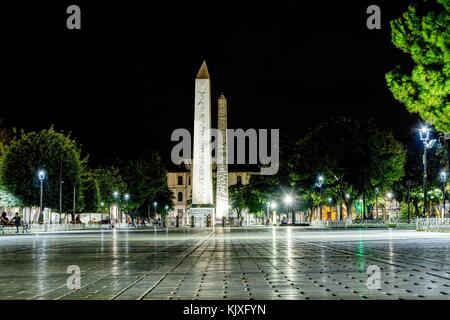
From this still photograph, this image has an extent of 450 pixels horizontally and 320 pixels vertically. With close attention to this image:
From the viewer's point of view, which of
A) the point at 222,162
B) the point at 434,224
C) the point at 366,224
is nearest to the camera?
the point at 434,224

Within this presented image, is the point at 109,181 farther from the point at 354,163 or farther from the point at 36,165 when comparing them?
the point at 354,163

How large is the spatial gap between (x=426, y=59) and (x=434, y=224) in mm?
22785

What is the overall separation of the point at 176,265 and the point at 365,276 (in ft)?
16.1

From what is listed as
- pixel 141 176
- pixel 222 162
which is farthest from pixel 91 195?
pixel 222 162

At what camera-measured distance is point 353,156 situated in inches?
2645

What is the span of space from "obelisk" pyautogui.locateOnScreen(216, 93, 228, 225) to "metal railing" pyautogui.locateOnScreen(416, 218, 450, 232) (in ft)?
95.7

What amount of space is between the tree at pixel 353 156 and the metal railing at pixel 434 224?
19020 millimetres

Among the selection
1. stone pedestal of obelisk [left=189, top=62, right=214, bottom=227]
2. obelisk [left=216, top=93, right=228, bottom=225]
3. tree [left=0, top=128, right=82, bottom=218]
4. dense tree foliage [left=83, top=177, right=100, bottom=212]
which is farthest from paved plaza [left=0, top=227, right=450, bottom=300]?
dense tree foliage [left=83, top=177, right=100, bottom=212]

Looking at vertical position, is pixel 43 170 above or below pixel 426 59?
below

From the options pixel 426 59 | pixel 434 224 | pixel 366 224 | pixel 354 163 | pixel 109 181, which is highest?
pixel 426 59

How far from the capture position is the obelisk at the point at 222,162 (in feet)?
240

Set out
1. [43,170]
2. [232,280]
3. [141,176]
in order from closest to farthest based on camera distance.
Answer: [232,280], [43,170], [141,176]
